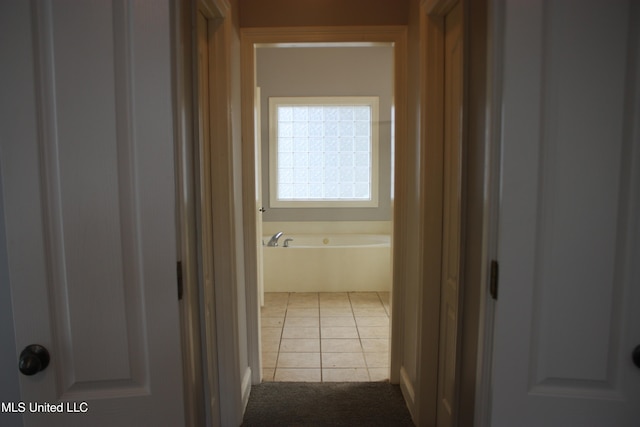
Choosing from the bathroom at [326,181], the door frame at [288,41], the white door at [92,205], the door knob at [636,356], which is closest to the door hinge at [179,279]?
the white door at [92,205]

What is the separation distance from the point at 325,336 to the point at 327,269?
4.35 feet

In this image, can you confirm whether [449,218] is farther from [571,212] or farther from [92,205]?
[92,205]

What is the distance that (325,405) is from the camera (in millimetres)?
2346

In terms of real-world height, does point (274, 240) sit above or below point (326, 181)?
below

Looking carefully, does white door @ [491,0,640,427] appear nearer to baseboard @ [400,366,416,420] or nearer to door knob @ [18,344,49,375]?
door knob @ [18,344,49,375]

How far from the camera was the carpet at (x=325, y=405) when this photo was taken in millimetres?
2197

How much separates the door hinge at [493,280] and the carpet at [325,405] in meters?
1.51

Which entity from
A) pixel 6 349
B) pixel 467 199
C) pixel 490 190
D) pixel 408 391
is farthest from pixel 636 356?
pixel 408 391

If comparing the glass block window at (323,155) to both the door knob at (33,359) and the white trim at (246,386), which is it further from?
the door knob at (33,359)

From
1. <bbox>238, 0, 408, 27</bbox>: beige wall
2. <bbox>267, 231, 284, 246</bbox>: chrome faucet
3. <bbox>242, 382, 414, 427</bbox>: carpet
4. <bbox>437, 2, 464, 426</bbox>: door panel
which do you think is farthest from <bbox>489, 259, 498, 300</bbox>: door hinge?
<bbox>267, 231, 284, 246</bbox>: chrome faucet

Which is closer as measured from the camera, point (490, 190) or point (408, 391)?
point (490, 190)

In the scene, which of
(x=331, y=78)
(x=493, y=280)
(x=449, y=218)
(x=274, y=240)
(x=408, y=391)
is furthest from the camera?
(x=331, y=78)

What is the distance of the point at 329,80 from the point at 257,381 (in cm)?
406

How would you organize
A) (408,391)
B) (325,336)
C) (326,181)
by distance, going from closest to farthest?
(408,391)
(325,336)
(326,181)
